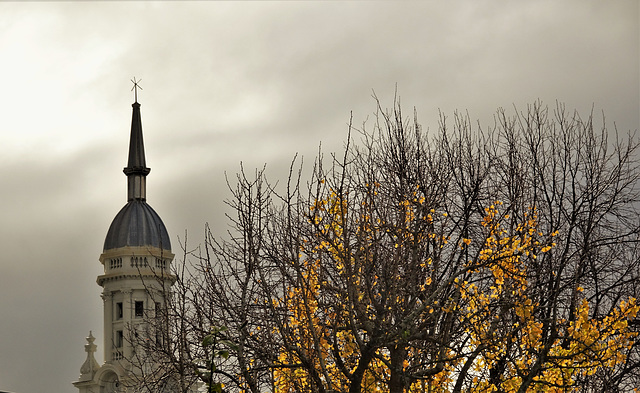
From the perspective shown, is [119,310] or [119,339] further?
[119,310]

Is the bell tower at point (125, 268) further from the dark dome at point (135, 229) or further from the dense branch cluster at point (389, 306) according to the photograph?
the dense branch cluster at point (389, 306)

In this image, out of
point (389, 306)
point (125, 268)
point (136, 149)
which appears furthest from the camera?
point (136, 149)

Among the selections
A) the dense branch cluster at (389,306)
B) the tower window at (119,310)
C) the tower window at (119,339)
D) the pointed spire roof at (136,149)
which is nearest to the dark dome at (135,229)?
the pointed spire roof at (136,149)

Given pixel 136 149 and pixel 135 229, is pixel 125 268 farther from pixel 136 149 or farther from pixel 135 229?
pixel 136 149

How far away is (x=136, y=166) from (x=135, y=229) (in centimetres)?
588

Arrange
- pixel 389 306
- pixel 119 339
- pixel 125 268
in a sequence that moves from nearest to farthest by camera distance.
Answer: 1. pixel 389 306
2. pixel 125 268
3. pixel 119 339

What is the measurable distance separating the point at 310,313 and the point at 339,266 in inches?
40.3

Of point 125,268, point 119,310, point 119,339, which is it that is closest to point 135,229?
point 125,268

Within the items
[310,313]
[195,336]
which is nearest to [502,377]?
[310,313]

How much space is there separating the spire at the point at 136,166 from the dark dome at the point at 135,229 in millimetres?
1127

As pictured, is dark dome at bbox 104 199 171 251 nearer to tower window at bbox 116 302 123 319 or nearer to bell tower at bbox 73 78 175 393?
bell tower at bbox 73 78 175 393

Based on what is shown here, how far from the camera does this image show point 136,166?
8619 cm

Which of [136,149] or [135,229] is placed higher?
[136,149]

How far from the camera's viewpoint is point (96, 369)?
8144cm
